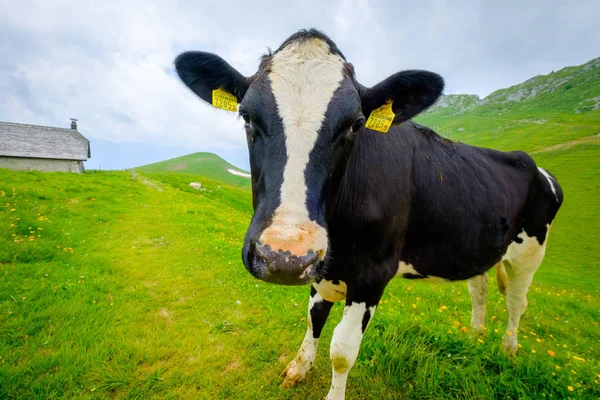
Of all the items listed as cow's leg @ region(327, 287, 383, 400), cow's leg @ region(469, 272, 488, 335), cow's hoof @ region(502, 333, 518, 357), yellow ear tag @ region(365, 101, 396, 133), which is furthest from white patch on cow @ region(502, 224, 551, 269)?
yellow ear tag @ region(365, 101, 396, 133)

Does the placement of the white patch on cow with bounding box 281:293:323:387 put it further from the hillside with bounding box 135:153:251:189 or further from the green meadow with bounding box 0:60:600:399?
the hillside with bounding box 135:153:251:189

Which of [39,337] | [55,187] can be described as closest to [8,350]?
[39,337]

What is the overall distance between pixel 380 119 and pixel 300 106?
1010 mm

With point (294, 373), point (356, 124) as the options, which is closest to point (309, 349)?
point (294, 373)

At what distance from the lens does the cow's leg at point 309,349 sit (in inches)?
141

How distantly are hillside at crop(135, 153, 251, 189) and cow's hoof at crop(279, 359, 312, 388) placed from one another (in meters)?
81.1

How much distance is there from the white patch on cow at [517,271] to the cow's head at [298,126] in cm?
326

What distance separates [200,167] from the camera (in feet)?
327

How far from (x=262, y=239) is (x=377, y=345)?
292cm

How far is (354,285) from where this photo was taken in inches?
109

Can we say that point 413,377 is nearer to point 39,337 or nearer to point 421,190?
point 421,190

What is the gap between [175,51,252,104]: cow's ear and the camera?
293cm

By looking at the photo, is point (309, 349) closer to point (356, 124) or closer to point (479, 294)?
point (356, 124)

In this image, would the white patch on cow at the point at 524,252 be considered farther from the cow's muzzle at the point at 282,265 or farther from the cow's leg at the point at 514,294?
the cow's muzzle at the point at 282,265
